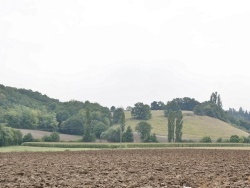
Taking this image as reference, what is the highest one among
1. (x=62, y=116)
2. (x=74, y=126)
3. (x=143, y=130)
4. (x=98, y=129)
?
(x=62, y=116)

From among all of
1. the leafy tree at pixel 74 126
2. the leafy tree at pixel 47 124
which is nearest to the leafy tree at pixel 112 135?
the leafy tree at pixel 74 126

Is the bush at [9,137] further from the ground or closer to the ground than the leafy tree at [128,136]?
closer to the ground

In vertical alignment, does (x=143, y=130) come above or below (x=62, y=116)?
below

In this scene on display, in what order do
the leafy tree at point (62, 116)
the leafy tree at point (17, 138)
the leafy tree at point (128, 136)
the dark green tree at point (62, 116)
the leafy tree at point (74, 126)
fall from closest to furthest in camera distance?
the leafy tree at point (17, 138), the leafy tree at point (128, 136), the leafy tree at point (74, 126), the dark green tree at point (62, 116), the leafy tree at point (62, 116)

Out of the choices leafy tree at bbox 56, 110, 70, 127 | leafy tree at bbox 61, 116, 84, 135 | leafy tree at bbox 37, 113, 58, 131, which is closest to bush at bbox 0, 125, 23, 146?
leafy tree at bbox 37, 113, 58, 131

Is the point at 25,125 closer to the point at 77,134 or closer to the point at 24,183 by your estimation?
the point at 77,134

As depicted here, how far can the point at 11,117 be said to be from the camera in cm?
16750

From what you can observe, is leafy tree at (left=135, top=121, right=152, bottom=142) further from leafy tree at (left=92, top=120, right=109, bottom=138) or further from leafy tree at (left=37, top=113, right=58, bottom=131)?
leafy tree at (left=37, top=113, right=58, bottom=131)

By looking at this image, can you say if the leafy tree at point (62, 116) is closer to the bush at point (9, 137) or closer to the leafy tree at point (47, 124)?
the leafy tree at point (47, 124)

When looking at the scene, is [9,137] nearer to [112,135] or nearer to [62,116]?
[112,135]

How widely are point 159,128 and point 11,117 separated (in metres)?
58.6

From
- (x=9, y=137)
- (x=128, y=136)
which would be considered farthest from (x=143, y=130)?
(x=9, y=137)

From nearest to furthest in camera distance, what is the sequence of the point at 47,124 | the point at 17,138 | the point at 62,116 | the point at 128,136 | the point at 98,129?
the point at 17,138, the point at 128,136, the point at 98,129, the point at 47,124, the point at 62,116

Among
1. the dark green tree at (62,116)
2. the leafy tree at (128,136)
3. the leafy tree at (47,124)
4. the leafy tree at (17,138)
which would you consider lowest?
the leafy tree at (17,138)
